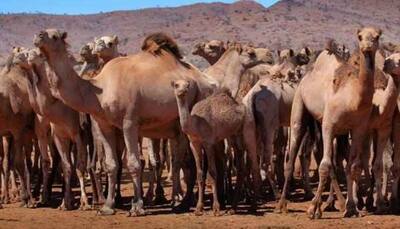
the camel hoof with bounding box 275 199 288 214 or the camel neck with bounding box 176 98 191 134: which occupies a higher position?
the camel neck with bounding box 176 98 191 134

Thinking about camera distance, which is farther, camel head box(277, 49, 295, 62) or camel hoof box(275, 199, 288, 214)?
camel head box(277, 49, 295, 62)

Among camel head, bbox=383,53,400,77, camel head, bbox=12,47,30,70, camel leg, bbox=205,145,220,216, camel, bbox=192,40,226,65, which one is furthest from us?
camel, bbox=192,40,226,65

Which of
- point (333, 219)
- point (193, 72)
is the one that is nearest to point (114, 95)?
point (193, 72)

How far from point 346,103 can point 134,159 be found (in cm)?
342

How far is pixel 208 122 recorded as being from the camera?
→ 12836mm

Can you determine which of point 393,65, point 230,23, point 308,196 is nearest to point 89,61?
point 308,196

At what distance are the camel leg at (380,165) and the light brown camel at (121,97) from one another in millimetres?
2995

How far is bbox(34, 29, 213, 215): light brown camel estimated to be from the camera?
A: 516 inches

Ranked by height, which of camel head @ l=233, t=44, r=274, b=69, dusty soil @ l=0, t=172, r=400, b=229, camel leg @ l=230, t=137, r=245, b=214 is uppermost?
camel head @ l=233, t=44, r=274, b=69

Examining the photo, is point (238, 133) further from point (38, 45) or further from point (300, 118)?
point (38, 45)

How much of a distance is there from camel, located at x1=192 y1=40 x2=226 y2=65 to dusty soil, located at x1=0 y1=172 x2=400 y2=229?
16.5 ft

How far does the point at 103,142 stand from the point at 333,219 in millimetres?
3791

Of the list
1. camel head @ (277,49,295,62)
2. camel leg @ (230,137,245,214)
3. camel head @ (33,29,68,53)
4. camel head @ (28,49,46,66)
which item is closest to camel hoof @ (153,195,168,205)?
camel leg @ (230,137,245,214)

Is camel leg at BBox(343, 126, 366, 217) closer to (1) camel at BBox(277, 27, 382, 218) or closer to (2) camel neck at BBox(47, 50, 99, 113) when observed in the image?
(1) camel at BBox(277, 27, 382, 218)
